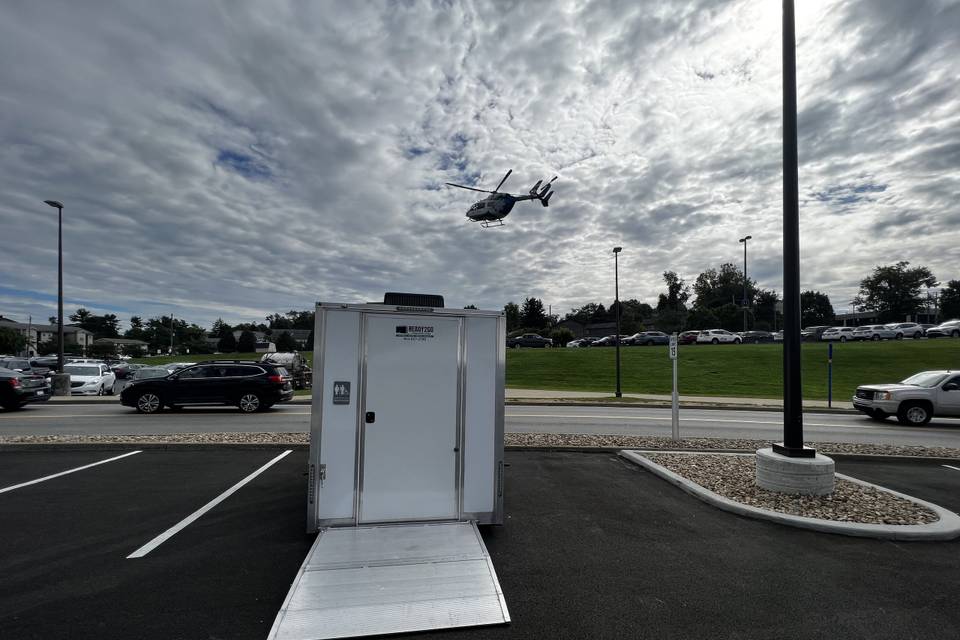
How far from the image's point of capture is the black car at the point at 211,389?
15.4m

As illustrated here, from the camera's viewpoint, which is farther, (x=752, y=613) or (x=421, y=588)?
(x=421, y=588)

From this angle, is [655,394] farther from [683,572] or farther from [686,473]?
[683,572]

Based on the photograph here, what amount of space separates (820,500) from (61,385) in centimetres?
2598

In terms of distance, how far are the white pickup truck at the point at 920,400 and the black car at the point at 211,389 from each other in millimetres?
18191

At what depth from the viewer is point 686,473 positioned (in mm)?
7152

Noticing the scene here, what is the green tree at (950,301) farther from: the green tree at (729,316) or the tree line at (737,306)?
the green tree at (729,316)

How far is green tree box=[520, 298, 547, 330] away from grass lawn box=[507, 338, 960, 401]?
178 ft

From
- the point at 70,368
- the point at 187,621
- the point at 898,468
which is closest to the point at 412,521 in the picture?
the point at 187,621

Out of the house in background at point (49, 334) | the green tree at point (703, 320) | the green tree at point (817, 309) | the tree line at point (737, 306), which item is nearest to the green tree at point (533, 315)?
the tree line at point (737, 306)

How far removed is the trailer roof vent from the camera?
5.00 metres

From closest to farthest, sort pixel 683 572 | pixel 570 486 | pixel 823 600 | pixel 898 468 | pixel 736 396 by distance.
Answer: pixel 823 600, pixel 683 572, pixel 570 486, pixel 898 468, pixel 736 396

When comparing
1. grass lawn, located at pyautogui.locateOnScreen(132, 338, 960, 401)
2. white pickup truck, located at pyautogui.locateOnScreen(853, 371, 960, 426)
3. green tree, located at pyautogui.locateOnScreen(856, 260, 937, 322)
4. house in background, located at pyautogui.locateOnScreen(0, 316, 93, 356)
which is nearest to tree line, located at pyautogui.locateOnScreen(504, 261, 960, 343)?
green tree, located at pyautogui.locateOnScreen(856, 260, 937, 322)

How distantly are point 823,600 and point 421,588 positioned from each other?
301cm

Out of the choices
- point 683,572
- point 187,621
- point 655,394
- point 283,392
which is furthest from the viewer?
point 655,394
